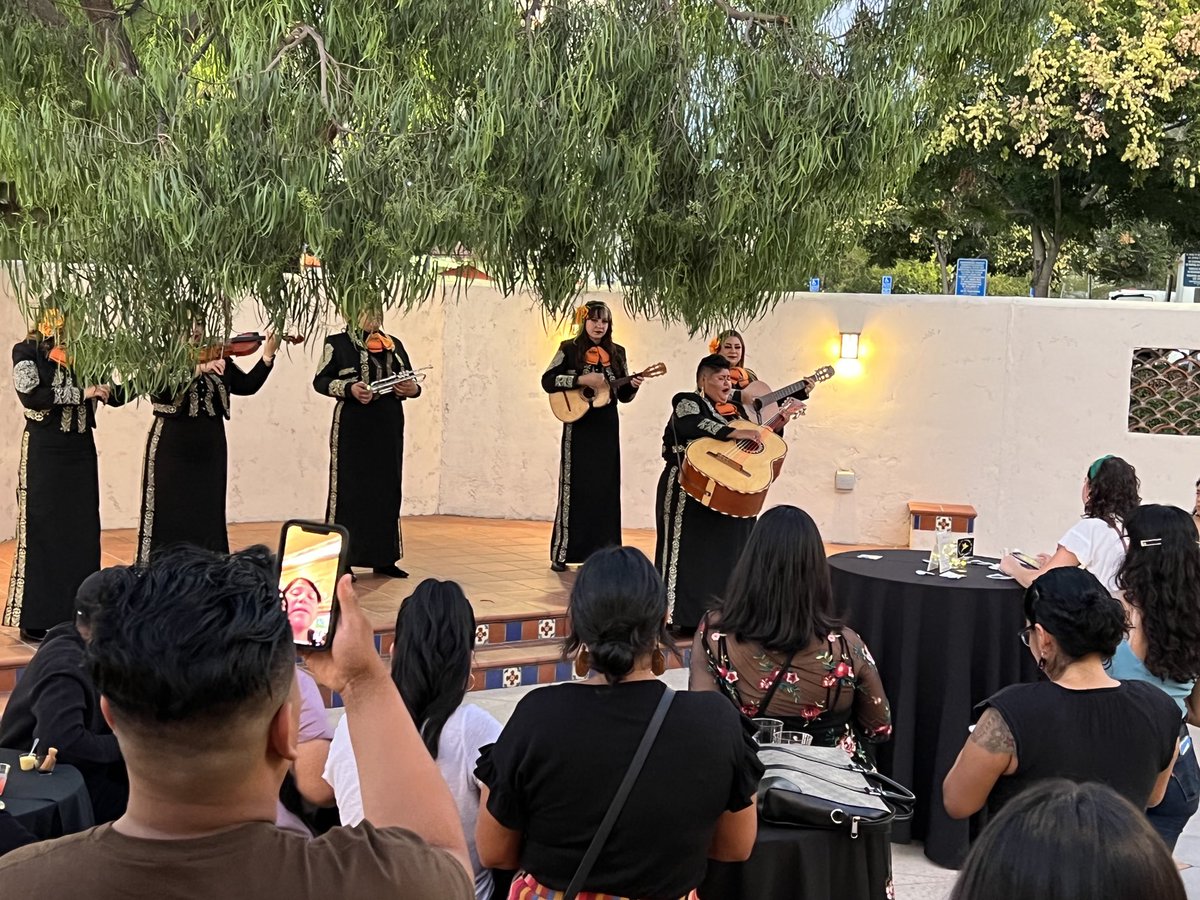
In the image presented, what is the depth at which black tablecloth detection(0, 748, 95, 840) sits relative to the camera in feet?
9.77

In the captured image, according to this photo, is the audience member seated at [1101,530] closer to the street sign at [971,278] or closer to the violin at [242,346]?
the violin at [242,346]

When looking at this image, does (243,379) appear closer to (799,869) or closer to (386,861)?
(799,869)

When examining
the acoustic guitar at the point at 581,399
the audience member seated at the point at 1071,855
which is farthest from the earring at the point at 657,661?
the acoustic guitar at the point at 581,399

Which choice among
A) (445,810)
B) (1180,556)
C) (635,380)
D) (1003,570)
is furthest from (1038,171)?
(445,810)

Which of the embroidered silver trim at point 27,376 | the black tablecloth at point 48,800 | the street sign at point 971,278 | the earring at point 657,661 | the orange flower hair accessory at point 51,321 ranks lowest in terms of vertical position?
the black tablecloth at point 48,800

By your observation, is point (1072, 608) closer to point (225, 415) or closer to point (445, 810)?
point (445, 810)

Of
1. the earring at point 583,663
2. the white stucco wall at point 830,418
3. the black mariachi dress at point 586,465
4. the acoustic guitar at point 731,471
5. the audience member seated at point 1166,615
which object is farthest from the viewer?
the white stucco wall at point 830,418

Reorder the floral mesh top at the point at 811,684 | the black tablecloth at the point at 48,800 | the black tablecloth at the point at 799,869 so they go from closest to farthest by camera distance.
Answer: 1. the black tablecloth at the point at 799,869
2. the black tablecloth at the point at 48,800
3. the floral mesh top at the point at 811,684

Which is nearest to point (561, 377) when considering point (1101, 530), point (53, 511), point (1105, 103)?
point (53, 511)

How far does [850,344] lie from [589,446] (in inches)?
110

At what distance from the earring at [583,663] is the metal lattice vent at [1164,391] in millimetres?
8012

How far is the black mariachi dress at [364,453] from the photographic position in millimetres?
7621

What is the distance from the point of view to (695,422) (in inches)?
269

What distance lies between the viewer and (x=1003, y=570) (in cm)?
503
